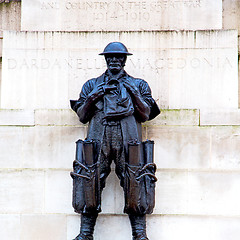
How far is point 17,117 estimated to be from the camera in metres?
10.8

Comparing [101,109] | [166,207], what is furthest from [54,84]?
[166,207]

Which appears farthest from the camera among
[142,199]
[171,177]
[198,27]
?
[198,27]

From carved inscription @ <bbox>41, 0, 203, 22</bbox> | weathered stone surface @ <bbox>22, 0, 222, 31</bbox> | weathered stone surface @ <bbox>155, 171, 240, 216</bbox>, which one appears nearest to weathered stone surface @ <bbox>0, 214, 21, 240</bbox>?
weathered stone surface @ <bbox>155, 171, 240, 216</bbox>

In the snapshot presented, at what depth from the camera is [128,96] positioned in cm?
1002

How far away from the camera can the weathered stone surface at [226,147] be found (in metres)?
10.5

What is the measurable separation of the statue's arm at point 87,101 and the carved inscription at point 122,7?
1.59 metres

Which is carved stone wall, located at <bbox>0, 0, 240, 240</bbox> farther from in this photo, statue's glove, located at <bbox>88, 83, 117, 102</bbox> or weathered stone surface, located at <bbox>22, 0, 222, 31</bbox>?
statue's glove, located at <bbox>88, 83, 117, 102</bbox>

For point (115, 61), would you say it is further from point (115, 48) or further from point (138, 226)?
point (138, 226)

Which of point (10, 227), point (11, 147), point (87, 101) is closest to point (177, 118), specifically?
point (87, 101)

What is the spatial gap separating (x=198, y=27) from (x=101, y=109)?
8.11ft

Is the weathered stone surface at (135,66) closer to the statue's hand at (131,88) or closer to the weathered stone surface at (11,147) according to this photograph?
the weathered stone surface at (11,147)

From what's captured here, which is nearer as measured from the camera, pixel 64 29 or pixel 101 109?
pixel 101 109

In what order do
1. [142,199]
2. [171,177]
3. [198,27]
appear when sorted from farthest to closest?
[198,27]
[171,177]
[142,199]

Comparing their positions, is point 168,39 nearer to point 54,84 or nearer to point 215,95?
point 215,95
